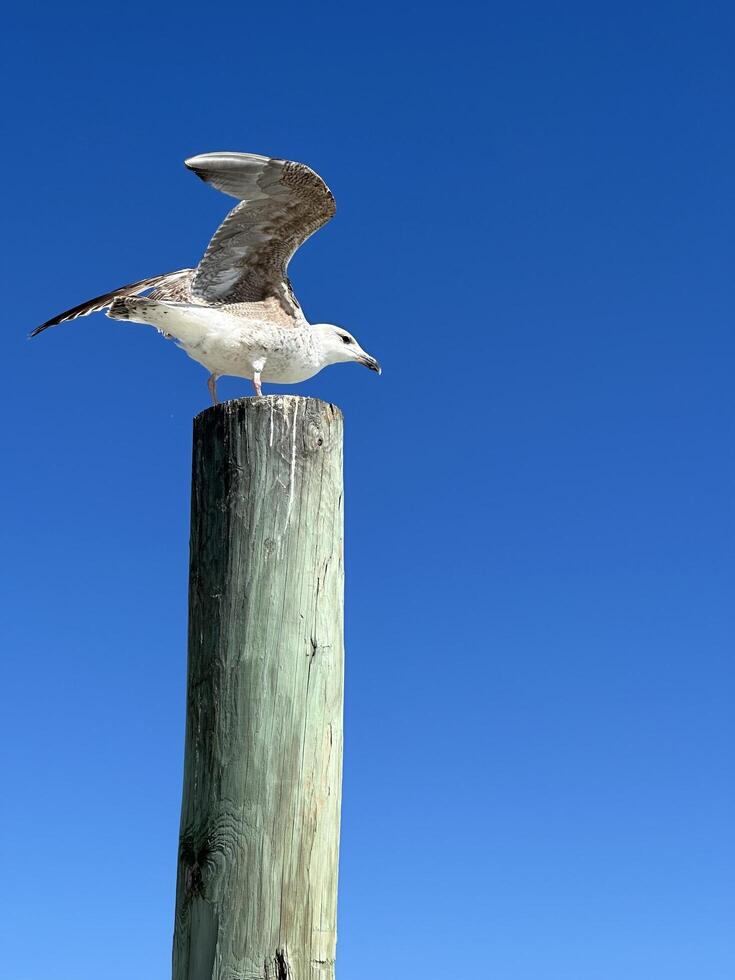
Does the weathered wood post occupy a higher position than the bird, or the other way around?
the bird

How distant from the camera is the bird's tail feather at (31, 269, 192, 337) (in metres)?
8.14

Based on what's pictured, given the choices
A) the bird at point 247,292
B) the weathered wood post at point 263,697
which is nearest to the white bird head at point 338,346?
the bird at point 247,292

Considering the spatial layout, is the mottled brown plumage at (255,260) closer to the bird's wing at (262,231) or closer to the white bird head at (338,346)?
the bird's wing at (262,231)

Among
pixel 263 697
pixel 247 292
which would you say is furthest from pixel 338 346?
pixel 263 697

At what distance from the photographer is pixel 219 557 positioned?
4367mm

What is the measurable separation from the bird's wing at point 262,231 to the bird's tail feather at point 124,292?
183 millimetres

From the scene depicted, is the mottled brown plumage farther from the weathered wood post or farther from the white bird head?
the weathered wood post

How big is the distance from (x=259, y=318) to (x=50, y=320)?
169 centimetres

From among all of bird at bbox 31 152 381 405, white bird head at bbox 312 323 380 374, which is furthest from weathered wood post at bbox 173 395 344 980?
white bird head at bbox 312 323 380 374

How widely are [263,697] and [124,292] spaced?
4.95 meters

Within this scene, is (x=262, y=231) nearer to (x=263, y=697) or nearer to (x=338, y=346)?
(x=338, y=346)

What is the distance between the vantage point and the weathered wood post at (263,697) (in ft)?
13.0

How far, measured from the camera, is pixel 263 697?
13.6ft

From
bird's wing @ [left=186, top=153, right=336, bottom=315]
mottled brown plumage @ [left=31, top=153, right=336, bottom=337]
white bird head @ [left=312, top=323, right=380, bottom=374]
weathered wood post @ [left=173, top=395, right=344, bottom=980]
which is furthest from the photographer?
white bird head @ [left=312, top=323, right=380, bottom=374]
